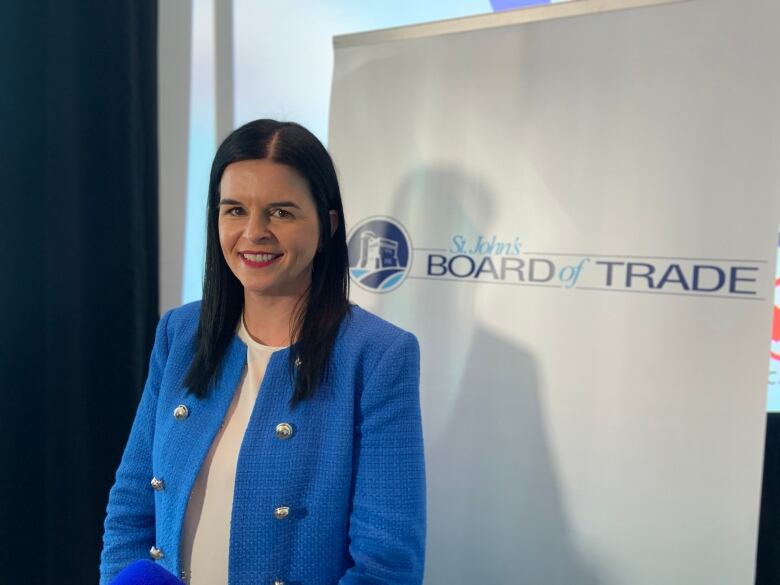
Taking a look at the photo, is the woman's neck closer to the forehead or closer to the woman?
the woman

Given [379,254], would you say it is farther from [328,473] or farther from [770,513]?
[770,513]

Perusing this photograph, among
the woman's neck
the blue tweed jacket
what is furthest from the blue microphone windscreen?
the woman's neck

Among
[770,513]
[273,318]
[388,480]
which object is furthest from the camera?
[770,513]

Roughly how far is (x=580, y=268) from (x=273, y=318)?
846 mm

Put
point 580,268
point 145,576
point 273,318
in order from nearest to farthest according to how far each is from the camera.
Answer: point 145,576 → point 273,318 → point 580,268

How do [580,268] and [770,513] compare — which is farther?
[770,513]

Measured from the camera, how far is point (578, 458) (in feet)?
4.90

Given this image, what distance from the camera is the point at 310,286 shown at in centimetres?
103

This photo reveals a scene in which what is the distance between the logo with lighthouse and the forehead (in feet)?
2.37

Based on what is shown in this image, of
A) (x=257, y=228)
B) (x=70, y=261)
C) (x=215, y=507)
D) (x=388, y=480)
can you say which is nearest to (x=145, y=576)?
(x=215, y=507)

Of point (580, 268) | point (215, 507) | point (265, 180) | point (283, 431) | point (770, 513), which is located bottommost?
point (770, 513)

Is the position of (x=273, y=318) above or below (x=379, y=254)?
below

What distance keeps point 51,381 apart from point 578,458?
156 centimetres

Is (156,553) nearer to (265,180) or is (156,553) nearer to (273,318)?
(273,318)
